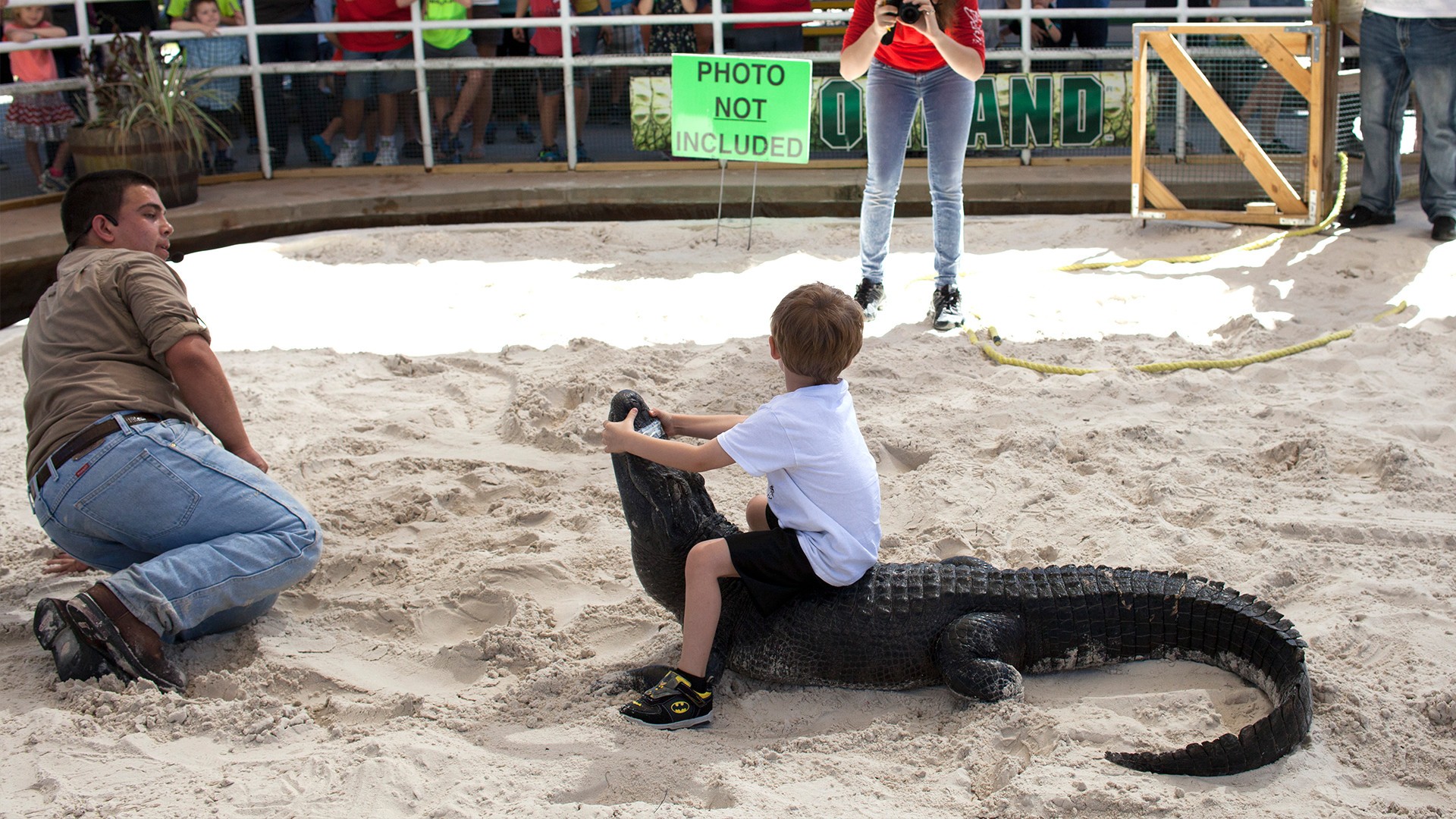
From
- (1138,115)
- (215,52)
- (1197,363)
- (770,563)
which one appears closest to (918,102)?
(1197,363)

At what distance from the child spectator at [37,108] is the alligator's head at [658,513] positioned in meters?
6.90

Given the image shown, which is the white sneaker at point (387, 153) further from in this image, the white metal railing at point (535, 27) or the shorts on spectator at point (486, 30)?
the shorts on spectator at point (486, 30)

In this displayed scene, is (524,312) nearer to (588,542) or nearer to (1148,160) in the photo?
(588,542)

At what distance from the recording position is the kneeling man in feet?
9.55

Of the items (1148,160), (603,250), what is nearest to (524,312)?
(603,250)

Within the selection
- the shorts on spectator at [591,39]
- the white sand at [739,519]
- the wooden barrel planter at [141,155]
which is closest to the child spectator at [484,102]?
the shorts on spectator at [591,39]

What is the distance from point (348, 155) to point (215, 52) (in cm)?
113

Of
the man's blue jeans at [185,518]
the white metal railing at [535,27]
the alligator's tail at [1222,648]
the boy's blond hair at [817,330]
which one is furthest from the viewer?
the white metal railing at [535,27]

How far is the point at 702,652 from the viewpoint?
2.71m

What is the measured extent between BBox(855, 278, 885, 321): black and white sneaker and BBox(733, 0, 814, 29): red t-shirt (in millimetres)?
3724

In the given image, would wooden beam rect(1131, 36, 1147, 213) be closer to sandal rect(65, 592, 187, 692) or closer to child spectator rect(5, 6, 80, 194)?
sandal rect(65, 592, 187, 692)

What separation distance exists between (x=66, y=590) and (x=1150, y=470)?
3249 millimetres

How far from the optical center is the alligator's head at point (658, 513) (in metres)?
2.86

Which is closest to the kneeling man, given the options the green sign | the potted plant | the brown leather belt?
the brown leather belt
